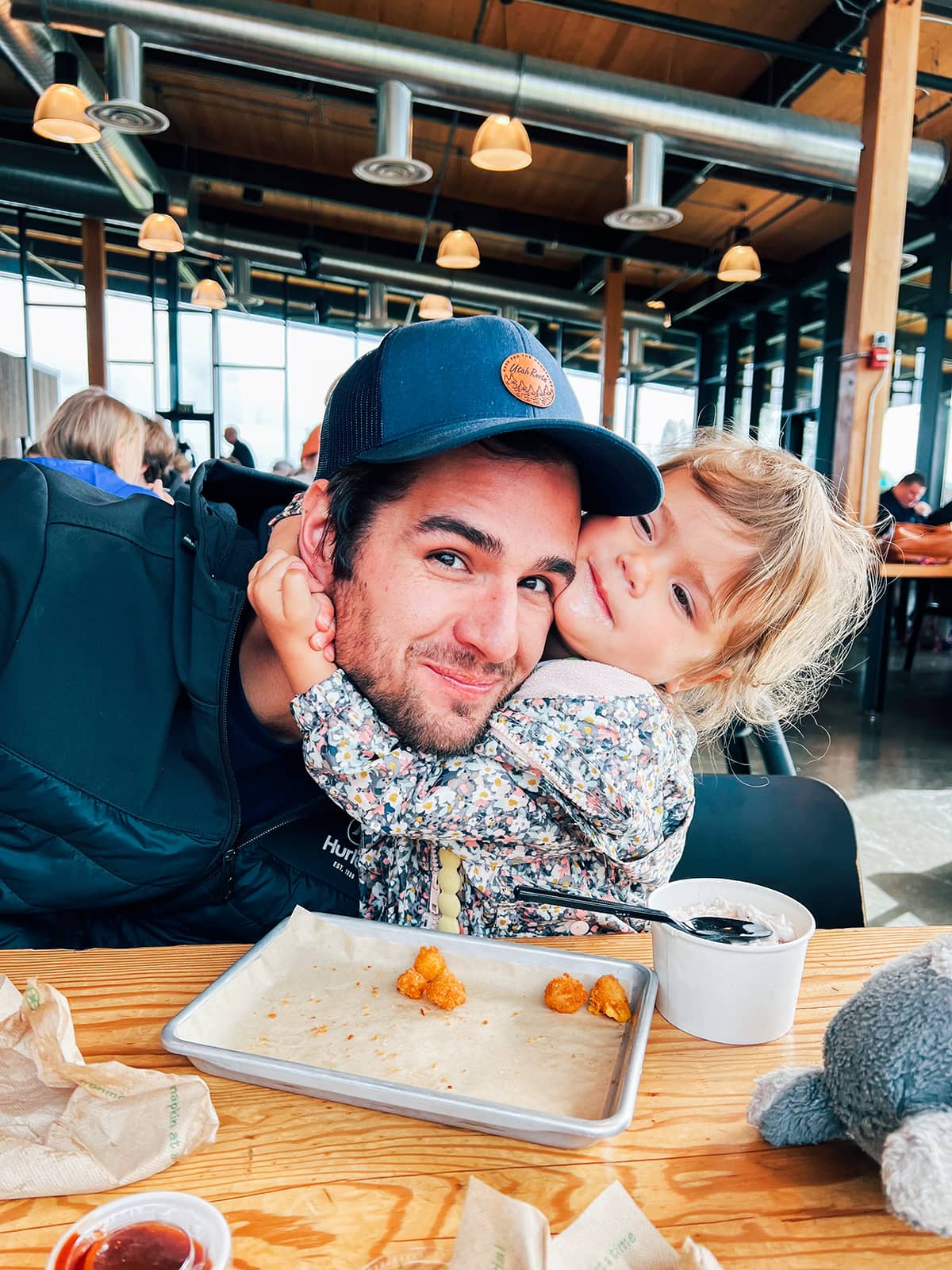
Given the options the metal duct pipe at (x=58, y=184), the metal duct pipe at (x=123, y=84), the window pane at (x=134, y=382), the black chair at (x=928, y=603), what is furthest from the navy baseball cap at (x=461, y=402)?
the window pane at (x=134, y=382)

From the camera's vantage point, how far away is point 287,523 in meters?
1.51

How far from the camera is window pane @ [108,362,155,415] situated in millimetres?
11812

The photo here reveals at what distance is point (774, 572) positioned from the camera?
1562 millimetres

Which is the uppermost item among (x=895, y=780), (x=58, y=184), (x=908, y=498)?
(x=58, y=184)

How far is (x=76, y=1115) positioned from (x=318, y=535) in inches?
34.3

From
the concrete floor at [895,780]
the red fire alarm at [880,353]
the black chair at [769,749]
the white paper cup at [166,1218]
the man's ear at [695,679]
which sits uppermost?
the red fire alarm at [880,353]

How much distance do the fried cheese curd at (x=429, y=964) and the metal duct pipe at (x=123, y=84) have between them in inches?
239

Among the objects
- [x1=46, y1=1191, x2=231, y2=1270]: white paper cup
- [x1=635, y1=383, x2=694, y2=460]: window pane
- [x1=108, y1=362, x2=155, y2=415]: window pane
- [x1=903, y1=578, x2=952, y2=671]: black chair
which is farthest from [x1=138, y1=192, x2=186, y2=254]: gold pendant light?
[x1=635, y1=383, x2=694, y2=460]: window pane

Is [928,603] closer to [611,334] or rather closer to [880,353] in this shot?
[880,353]

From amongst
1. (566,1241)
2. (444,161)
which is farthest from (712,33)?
(566,1241)

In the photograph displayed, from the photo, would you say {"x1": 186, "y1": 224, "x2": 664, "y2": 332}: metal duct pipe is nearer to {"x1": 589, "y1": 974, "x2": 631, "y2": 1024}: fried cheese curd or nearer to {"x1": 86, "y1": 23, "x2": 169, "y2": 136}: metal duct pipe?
{"x1": 86, "y1": 23, "x2": 169, "y2": 136}: metal duct pipe

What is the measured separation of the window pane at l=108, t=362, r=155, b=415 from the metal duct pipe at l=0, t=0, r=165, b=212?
8.92 ft

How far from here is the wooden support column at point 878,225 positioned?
207 inches

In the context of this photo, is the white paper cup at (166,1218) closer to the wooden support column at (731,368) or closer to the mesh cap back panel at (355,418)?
the mesh cap back panel at (355,418)
